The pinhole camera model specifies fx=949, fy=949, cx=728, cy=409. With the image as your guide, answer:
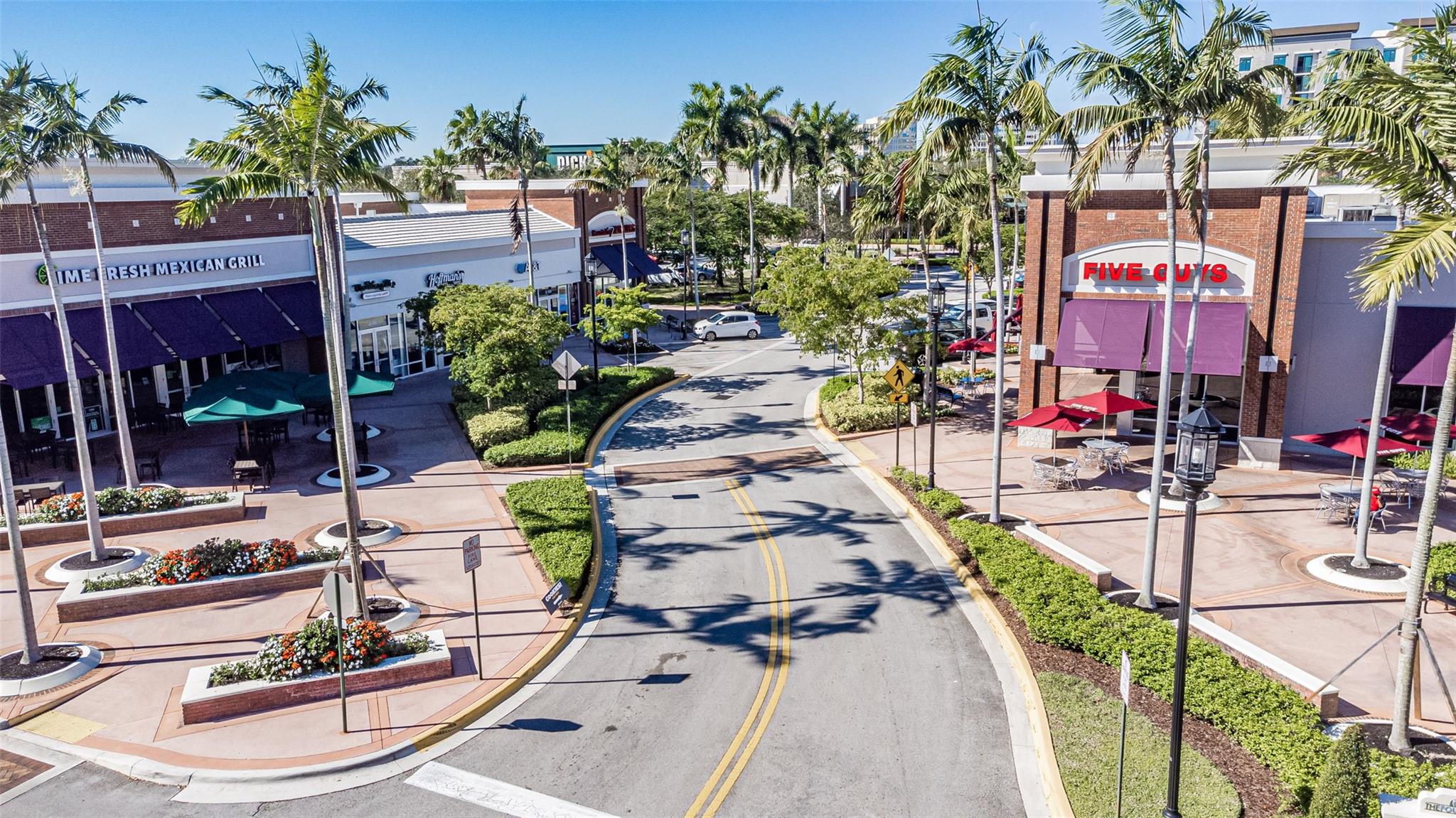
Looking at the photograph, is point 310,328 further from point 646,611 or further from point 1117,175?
point 1117,175

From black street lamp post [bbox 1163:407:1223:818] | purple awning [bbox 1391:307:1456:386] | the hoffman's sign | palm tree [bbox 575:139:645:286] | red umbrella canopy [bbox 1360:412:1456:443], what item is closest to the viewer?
black street lamp post [bbox 1163:407:1223:818]

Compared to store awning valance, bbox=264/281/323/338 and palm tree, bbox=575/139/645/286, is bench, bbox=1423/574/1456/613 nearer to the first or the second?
store awning valance, bbox=264/281/323/338

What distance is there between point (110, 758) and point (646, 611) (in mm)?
8367

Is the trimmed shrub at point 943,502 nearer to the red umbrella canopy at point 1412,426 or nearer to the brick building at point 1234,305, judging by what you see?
the brick building at point 1234,305

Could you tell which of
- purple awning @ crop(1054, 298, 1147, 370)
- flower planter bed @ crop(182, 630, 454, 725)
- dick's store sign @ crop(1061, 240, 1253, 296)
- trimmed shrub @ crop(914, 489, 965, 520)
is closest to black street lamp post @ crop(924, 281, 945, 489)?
trimmed shrub @ crop(914, 489, 965, 520)

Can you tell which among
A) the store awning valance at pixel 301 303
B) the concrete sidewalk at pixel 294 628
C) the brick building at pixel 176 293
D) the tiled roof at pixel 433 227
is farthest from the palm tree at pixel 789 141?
the concrete sidewalk at pixel 294 628

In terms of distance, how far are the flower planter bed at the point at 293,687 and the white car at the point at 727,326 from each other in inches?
1385

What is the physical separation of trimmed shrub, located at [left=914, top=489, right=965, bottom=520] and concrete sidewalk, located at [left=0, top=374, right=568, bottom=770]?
30.5 ft

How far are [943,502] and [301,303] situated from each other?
2314 cm

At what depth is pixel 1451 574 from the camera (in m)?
16.5

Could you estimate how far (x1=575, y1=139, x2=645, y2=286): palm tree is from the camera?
160 ft

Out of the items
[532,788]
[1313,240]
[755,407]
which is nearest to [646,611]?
[532,788]

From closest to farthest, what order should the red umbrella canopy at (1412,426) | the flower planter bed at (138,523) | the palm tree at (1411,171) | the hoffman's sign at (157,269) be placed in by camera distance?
the palm tree at (1411,171), the flower planter bed at (138,523), the red umbrella canopy at (1412,426), the hoffman's sign at (157,269)

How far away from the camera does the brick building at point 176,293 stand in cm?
2517
